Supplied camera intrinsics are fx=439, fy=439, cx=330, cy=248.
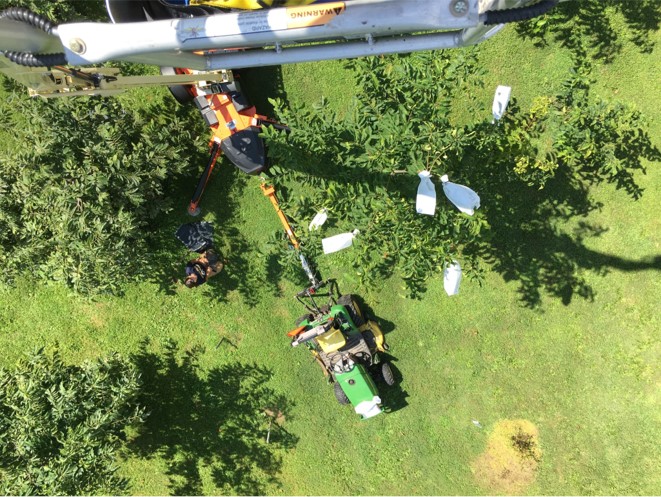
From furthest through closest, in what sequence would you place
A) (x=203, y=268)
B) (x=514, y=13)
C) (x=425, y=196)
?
1. (x=203, y=268)
2. (x=425, y=196)
3. (x=514, y=13)

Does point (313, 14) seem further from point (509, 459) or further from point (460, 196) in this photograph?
point (509, 459)

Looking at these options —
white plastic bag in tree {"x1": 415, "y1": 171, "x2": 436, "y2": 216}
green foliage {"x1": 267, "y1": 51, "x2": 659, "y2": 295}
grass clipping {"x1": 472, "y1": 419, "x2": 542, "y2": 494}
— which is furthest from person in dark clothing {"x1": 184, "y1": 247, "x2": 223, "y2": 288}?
grass clipping {"x1": 472, "y1": 419, "x2": 542, "y2": 494}

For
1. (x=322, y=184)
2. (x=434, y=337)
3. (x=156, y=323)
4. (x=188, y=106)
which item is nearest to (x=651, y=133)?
(x=434, y=337)

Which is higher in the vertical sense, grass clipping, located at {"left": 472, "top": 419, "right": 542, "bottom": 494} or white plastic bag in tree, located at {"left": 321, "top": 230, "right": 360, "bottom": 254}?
white plastic bag in tree, located at {"left": 321, "top": 230, "right": 360, "bottom": 254}

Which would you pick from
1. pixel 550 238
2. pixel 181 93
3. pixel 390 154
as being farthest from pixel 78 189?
pixel 550 238

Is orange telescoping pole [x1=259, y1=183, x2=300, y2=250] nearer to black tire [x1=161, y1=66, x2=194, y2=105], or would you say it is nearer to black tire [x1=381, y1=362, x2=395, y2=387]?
black tire [x1=161, y1=66, x2=194, y2=105]

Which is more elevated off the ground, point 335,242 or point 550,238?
point 335,242

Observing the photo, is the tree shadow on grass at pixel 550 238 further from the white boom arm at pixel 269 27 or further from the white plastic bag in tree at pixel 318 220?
the white boom arm at pixel 269 27

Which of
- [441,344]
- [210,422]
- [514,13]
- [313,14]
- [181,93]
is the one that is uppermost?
[181,93]
